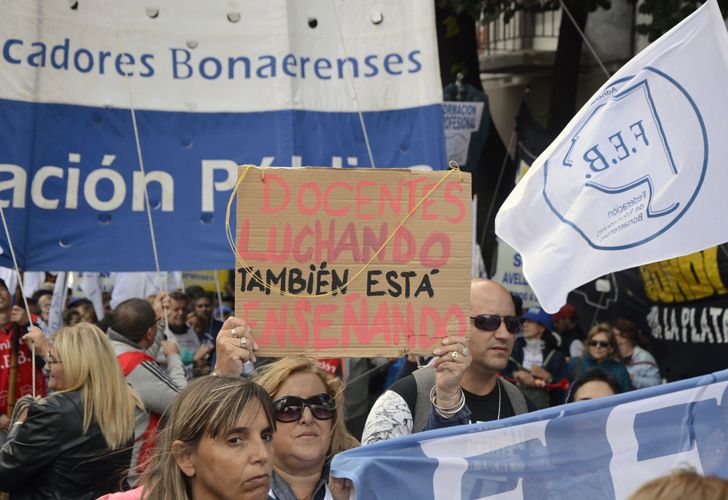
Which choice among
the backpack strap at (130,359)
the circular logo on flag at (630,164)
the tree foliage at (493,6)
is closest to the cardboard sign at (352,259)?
the circular logo on flag at (630,164)

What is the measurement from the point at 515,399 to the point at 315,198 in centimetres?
123

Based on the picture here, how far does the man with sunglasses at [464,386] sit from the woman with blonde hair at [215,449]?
86cm

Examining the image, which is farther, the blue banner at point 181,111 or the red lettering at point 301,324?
the blue banner at point 181,111

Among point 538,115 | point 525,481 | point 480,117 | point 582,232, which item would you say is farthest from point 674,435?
point 538,115

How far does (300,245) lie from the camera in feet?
13.1

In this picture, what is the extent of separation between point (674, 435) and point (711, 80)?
164 centimetres

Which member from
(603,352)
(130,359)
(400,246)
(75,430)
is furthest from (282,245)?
(603,352)

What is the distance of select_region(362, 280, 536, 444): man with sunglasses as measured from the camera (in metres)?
3.87

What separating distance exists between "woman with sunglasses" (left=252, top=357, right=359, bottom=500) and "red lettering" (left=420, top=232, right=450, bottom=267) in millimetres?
568

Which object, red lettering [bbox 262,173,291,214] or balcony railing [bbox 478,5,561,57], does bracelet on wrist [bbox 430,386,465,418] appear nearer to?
red lettering [bbox 262,173,291,214]

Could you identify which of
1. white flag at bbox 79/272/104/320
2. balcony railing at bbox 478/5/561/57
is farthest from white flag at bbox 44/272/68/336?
balcony railing at bbox 478/5/561/57

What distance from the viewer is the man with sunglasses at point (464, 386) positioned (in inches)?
152

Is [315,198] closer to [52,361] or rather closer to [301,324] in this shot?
[301,324]

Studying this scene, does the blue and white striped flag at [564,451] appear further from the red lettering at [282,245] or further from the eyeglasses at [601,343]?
the eyeglasses at [601,343]
